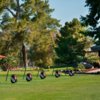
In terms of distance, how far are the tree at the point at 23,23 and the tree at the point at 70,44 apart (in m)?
5.31

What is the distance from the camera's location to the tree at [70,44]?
89731 millimetres

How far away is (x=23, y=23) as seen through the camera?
271 ft

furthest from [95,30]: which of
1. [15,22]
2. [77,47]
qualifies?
[77,47]

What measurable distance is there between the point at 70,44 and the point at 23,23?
1359cm

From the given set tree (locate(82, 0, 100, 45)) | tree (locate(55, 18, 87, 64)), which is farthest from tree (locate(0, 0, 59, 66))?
tree (locate(82, 0, 100, 45))

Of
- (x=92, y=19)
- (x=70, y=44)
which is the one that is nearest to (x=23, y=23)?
(x=70, y=44)

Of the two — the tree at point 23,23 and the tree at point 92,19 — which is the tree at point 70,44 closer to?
the tree at point 23,23

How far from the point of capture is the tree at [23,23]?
83.1 metres

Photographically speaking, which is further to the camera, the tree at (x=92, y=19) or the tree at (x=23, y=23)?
the tree at (x=23, y=23)

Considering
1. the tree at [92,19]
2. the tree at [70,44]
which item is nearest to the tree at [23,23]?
the tree at [70,44]

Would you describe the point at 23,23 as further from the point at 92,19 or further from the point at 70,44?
the point at 92,19

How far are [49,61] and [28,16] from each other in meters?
9.64

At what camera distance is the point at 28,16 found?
280 ft

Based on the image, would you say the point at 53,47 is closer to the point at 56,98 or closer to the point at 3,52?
the point at 3,52
